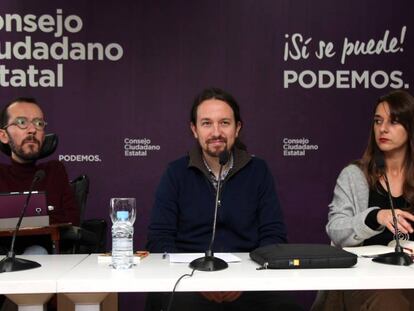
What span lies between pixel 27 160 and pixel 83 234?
619mm

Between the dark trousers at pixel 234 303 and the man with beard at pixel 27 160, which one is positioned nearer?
the dark trousers at pixel 234 303

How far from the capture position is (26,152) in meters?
2.96

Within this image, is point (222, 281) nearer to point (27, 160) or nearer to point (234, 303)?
point (234, 303)

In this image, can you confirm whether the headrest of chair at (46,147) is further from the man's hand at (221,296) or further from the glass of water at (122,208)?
the man's hand at (221,296)

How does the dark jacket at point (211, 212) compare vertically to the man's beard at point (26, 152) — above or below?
below

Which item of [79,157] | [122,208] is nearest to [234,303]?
[122,208]

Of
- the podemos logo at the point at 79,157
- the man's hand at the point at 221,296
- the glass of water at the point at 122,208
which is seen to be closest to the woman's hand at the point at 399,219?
the man's hand at the point at 221,296

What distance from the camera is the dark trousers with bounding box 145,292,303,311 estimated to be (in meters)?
2.08

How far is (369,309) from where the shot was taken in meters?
2.06

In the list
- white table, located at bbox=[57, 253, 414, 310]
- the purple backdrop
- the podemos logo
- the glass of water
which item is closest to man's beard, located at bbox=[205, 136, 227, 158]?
the glass of water

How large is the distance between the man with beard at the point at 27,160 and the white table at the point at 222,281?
126 cm

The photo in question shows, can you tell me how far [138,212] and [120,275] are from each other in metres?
2.42

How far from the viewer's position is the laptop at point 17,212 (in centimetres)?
218

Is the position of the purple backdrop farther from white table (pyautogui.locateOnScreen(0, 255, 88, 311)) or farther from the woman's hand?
white table (pyautogui.locateOnScreen(0, 255, 88, 311))
